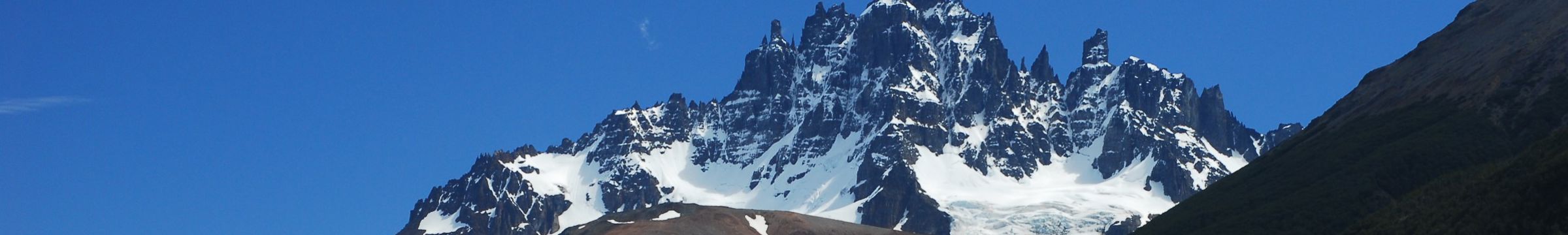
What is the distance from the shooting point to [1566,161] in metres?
167

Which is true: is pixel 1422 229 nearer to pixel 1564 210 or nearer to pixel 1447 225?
pixel 1447 225

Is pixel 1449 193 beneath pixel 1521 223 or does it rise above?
above

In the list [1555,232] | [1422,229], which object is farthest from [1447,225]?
[1555,232]

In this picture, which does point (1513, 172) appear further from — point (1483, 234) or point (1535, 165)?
point (1483, 234)

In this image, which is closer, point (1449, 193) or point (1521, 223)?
point (1521, 223)

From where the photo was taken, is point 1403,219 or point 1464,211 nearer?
point 1464,211

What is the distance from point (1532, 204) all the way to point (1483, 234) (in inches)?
171

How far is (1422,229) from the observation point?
7028 inches

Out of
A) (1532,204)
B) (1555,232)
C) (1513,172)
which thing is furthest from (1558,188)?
(1513,172)

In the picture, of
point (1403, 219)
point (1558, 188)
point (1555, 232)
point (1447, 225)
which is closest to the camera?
point (1555, 232)

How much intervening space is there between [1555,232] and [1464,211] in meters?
29.5

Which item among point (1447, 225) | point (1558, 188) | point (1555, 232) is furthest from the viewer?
point (1447, 225)

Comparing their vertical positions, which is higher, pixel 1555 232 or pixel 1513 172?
pixel 1513 172

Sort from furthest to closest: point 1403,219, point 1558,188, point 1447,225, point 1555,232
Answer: point 1403,219 < point 1447,225 < point 1558,188 < point 1555,232
